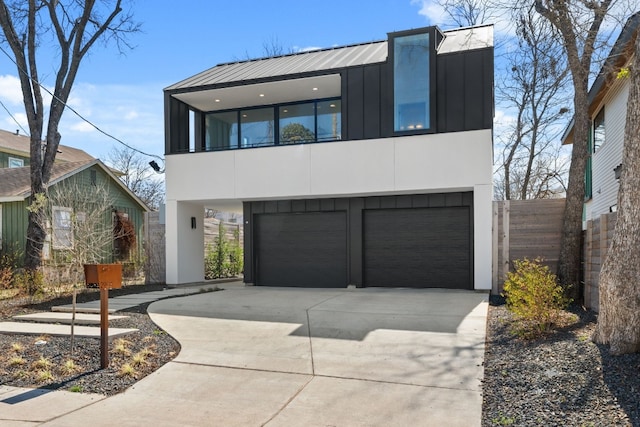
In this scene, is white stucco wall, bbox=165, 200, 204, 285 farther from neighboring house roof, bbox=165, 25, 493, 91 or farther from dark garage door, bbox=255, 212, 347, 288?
neighboring house roof, bbox=165, 25, 493, 91

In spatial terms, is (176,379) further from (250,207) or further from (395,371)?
(250,207)

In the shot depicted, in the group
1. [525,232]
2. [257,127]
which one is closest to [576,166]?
[525,232]

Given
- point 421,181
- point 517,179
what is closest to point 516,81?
point 517,179

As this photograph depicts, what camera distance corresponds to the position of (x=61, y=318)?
23.9 ft

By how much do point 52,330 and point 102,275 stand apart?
7.22 ft

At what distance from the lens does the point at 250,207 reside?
498 inches

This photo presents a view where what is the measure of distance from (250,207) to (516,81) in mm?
11495

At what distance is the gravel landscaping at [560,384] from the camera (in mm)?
3635

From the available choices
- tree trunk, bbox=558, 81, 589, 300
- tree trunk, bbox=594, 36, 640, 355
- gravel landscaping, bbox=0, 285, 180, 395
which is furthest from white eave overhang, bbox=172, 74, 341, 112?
tree trunk, bbox=594, 36, 640, 355

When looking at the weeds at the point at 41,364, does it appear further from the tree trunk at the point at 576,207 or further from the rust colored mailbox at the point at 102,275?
the tree trunk at the point at 576,207

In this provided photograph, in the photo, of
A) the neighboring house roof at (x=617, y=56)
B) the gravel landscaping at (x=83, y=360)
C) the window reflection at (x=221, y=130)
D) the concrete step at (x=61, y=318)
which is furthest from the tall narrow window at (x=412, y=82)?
the concrete step at (x=61, y=318)

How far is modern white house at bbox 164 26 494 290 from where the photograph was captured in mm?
10406

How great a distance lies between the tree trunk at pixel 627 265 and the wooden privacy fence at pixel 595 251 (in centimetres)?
155

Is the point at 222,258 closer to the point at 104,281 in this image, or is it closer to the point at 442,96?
the point at 442,96
